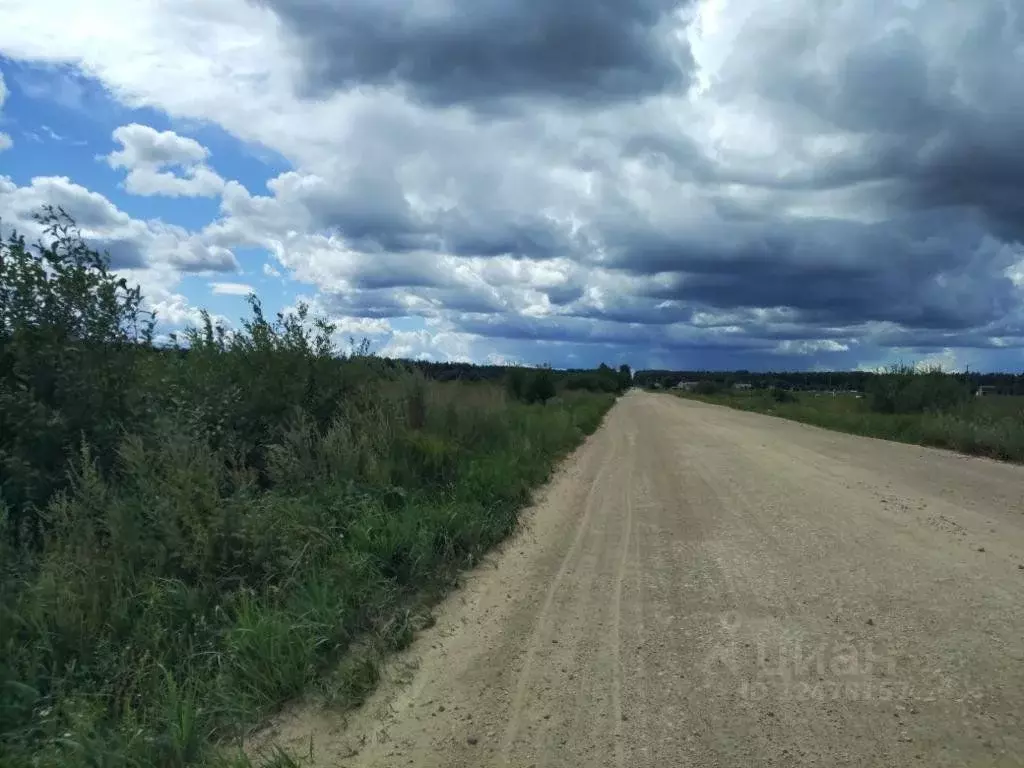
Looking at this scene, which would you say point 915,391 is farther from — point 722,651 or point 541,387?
point 722,651

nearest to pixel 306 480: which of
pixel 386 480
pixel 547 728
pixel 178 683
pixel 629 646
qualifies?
pixel 386 480

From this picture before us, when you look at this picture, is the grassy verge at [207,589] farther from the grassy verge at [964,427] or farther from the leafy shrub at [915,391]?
the leafy shrub at [915,391]

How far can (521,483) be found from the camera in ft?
42.5

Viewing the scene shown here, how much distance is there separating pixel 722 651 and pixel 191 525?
4.49m

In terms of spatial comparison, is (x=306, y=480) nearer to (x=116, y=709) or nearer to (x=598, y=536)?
(x=598, y=536)

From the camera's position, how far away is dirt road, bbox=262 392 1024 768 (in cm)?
453

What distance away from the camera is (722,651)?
578 centimetres

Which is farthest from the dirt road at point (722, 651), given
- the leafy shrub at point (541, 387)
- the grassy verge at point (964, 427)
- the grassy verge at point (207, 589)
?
the leafy shrub at point (541, 387)

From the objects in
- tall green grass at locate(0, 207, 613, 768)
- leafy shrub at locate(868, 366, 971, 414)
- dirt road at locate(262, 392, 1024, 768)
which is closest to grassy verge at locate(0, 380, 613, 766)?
tall green grass at locate(0, 207, 613, 768)

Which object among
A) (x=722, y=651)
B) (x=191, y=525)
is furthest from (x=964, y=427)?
(x=191, y=525)

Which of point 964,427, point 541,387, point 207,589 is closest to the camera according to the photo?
point 207,589

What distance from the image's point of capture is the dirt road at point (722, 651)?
14.9ft

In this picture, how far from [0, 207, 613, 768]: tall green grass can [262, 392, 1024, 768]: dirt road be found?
54cm

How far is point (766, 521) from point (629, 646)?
5.07 metres
